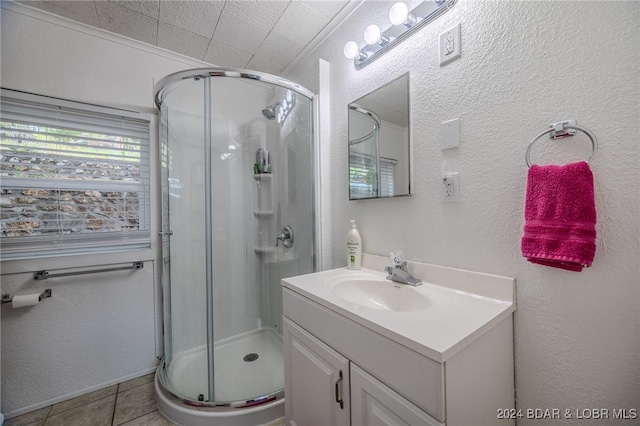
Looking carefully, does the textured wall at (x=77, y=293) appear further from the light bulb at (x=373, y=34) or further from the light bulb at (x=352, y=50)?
the light bulb at (x=373, y=34)

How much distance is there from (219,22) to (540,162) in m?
1.75

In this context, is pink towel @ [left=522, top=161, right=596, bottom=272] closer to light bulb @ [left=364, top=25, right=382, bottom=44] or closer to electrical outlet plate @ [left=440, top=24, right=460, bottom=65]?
electrical outlet plate @ [left=440, top=24, right=460, bottom=65]

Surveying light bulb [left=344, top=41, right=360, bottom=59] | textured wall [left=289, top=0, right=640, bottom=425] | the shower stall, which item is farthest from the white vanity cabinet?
light bulb [left=344, top=41, right=360, bottom=59]

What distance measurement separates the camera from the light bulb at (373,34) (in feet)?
3.83

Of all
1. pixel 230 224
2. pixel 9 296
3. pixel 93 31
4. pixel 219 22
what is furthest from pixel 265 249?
pixel 93 31

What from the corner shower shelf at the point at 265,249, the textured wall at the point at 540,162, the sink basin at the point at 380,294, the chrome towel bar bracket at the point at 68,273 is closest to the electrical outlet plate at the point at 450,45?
the textured wall at the point at 540,162

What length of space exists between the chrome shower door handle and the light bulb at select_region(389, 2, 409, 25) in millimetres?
1262

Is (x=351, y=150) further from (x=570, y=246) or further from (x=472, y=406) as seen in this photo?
(x=472, y=406)

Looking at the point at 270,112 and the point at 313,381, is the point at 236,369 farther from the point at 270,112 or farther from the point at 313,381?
the point at 270,112

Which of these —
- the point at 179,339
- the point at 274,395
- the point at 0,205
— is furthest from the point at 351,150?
the point at 0,205

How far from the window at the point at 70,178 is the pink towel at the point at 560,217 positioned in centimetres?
203

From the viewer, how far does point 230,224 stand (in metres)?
1.66

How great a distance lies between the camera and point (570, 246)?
2.12ft

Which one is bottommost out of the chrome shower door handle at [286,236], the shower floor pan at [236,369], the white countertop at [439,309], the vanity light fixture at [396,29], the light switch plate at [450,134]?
the shower floor pan at [236,369]
